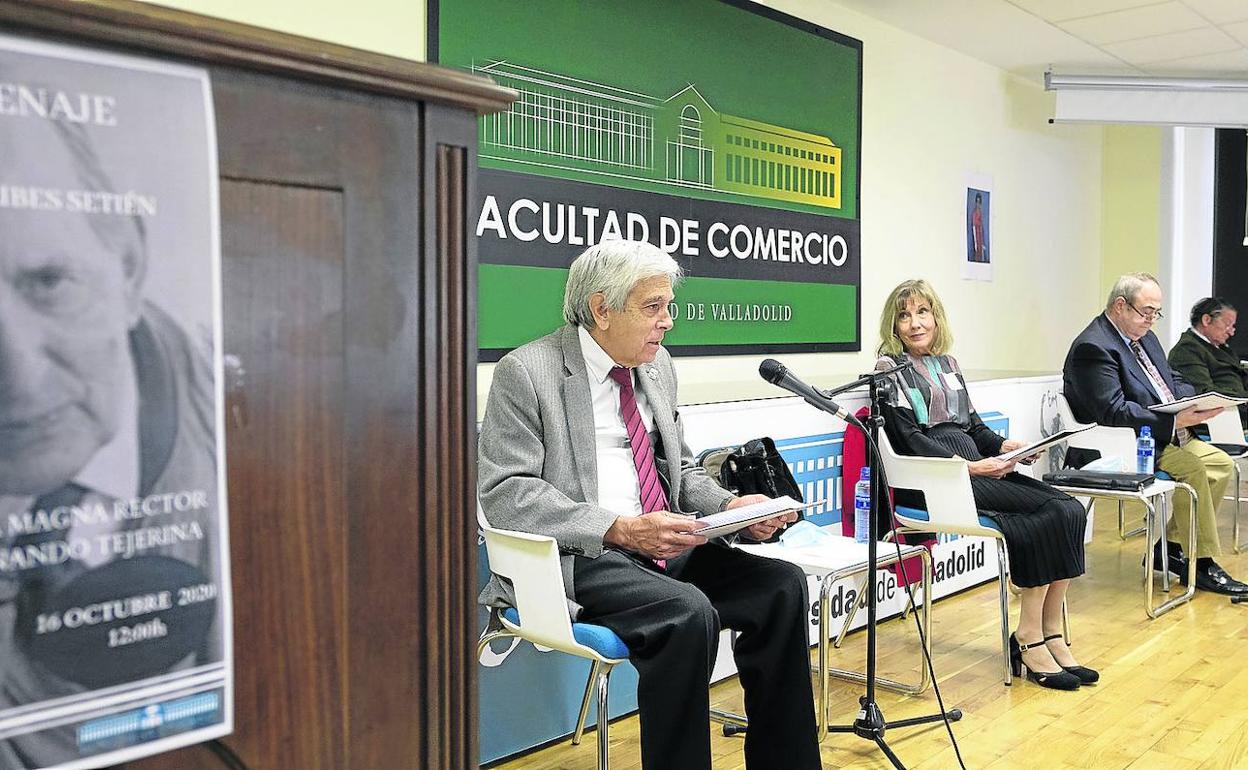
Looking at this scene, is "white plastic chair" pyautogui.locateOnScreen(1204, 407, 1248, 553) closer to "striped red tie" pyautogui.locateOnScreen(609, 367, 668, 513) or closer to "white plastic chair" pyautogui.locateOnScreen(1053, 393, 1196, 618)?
"white plastic chair" pyautogui.locateOnScreen(1053, 393, 1196, 618)

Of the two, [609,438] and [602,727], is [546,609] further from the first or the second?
[609,438]

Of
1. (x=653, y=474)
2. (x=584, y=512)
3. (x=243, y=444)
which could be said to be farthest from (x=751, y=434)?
(x=243, y=444)

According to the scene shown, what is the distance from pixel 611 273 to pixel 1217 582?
3.56m

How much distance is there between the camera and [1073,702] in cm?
328

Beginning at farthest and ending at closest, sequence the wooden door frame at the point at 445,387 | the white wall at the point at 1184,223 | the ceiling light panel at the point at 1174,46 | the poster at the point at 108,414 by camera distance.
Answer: the white wall at the point at 1184,223 → the ceiling light panel at the point at 1174,46 → the wooden door frame at the point at 445,387 → the poster at the point at 108,414

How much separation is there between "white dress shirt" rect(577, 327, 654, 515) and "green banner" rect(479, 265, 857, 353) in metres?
0.78

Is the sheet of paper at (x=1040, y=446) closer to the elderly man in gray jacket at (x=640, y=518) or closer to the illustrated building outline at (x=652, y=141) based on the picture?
the elderly man in gray jacket at (x=640, y=518)

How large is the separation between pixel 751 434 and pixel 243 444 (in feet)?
9.12

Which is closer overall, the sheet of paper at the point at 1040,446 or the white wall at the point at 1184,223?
the sheet of paper at the point at 1040,446

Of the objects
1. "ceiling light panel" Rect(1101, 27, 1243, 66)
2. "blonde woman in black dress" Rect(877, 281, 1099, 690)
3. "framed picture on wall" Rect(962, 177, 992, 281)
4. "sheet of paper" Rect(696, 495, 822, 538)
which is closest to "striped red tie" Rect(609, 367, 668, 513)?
"sheet of paper" Rect(696, 495, 822, 538)

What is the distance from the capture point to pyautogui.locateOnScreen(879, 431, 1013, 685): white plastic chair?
3391mm

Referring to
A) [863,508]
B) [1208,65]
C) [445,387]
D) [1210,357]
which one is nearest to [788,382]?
[863,508]

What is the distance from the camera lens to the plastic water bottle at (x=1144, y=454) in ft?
14.5

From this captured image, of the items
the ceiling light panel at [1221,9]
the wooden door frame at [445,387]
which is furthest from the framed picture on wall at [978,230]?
the wooden door frame at [445,387]
